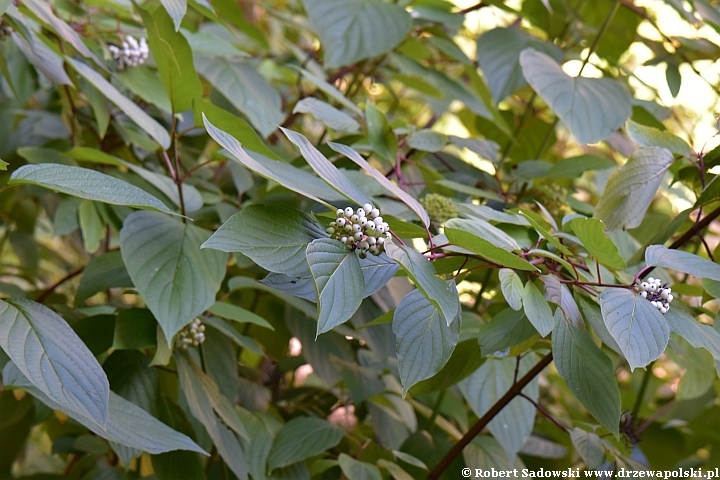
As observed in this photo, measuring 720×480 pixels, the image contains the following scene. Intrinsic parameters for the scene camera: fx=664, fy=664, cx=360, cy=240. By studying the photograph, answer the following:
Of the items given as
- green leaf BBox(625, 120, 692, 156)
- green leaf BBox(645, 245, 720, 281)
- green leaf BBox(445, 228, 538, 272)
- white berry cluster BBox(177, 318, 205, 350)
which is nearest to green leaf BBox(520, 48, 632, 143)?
green leaf BBox(625, 120, 692, 156)

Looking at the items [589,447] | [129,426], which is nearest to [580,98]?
[589,447]

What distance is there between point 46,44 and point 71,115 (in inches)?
7.7

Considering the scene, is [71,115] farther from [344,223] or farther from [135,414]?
[344,223]

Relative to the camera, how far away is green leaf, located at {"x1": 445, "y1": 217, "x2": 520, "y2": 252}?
54cm

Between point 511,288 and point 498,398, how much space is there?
36 centimetres

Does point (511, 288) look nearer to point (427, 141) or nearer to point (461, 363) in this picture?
point (461, 363)

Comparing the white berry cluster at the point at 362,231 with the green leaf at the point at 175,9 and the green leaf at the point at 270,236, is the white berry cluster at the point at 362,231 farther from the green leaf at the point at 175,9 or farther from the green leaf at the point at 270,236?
the green leaf at the point at 175,9

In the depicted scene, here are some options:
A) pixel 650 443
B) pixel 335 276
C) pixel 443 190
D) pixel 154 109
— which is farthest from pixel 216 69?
pixel 650 443

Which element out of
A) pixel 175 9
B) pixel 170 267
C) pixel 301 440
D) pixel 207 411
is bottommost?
pixel 301 440

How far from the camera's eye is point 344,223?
485 millimetres

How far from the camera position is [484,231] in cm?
55

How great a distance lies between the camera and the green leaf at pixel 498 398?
0.83 m

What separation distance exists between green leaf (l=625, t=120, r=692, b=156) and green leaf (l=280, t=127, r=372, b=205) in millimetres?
386

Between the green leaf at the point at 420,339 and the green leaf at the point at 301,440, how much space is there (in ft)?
1.10
